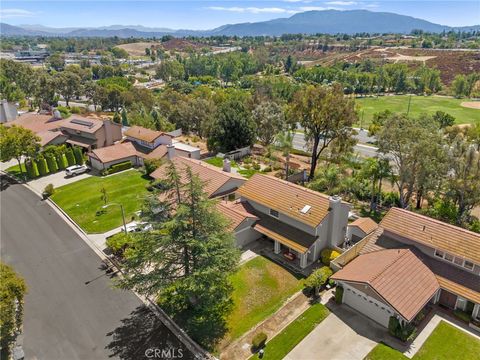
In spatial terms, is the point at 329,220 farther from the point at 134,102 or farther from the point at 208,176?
the point at 134,102

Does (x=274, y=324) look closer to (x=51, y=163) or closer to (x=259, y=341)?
(x=259, y=341)

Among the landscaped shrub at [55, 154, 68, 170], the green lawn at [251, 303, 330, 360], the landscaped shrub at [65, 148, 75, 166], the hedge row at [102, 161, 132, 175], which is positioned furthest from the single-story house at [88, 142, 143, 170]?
the green lawn at [251, 303, 330, 360]

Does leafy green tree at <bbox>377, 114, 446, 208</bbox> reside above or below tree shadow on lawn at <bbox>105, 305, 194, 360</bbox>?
above

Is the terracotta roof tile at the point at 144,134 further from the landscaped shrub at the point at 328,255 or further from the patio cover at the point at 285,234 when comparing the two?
the landscaped shrub at the point at 328,255

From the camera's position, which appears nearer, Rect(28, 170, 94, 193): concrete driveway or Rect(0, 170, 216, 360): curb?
Rect(0, 170, 216, 360): curb

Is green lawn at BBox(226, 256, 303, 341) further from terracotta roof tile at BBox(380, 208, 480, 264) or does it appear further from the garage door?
terracotta roof tile at BBox(380, 208, 480, 264)

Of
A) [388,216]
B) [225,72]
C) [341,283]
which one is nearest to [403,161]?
[388,216]
